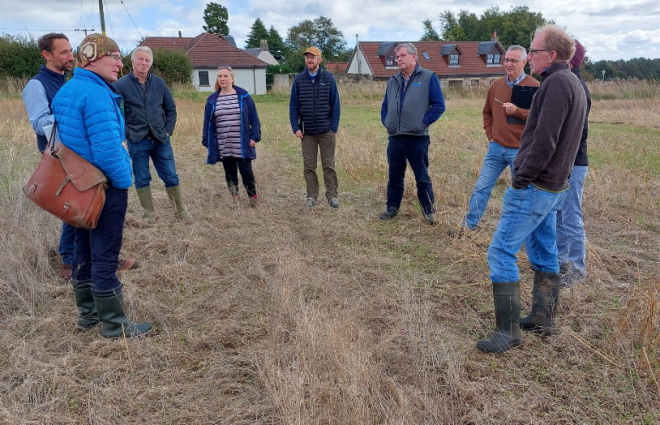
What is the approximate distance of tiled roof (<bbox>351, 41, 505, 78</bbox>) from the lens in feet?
149

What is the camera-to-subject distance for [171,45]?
4441cm

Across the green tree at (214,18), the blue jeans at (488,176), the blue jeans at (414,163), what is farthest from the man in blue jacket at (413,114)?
the green tree at (214,18)

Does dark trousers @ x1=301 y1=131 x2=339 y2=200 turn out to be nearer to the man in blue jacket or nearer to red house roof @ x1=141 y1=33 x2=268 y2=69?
the man in blue jacket

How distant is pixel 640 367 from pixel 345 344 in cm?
166

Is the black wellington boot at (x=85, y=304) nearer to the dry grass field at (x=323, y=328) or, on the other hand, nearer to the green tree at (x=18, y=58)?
the dry grass field at (x=323, y=328)

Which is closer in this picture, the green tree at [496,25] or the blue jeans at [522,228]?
the blue jeans at [522,228]

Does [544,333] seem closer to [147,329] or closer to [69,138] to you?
[147,329]

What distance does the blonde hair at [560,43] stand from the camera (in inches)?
112

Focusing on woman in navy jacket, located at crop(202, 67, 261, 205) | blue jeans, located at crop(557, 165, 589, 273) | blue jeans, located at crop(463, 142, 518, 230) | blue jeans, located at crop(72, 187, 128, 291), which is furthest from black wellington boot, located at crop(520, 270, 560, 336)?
woman in navy jacket, located at crop(202, 67, 261, 205)

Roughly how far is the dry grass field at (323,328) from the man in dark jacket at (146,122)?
0.52 meters

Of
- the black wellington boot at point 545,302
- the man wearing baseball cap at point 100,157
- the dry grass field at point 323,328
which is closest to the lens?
the dry grass field at point 323,328

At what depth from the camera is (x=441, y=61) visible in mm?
46531

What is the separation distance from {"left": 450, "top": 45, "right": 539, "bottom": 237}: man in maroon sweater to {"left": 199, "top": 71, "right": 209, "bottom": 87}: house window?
128 ft

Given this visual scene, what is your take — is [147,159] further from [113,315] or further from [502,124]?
[502,124]
